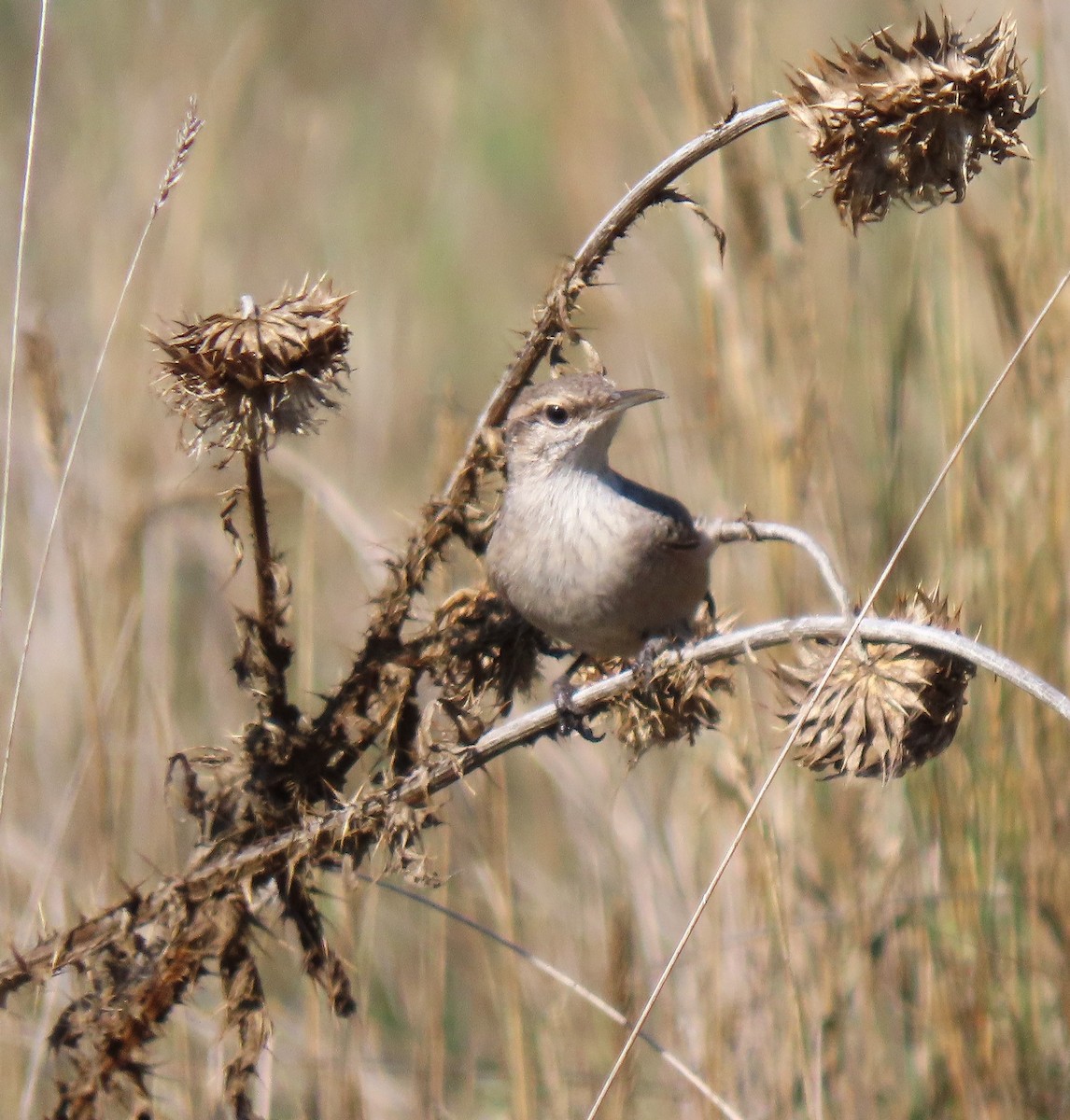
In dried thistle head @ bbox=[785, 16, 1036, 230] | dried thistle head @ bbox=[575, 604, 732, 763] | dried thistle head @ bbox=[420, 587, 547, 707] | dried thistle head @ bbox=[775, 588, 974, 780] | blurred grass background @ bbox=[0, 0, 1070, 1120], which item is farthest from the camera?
blurred grass background @ bbox=[0, 0, 1070, 1120]

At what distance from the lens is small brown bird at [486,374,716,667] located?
333cm

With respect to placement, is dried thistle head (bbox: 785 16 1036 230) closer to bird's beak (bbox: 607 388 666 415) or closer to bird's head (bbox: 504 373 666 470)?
bird's beak (bbox: 607 388 666 415)

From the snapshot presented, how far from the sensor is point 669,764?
4996mm

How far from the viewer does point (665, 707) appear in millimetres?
2430

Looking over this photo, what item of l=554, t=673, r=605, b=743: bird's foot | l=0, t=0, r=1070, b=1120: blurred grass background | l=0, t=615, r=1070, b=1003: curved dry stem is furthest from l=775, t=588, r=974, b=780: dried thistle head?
l=0, t=0, r=1070, b=1120: blurred grass background

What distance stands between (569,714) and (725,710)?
2.95ft

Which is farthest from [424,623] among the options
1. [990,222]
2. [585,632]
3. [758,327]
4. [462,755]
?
[990,222]

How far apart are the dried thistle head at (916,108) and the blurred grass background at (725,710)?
0.61m

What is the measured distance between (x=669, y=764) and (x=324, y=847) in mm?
2855

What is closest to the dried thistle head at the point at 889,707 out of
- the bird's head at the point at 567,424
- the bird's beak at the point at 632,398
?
the bird's beak at the point at 632,398

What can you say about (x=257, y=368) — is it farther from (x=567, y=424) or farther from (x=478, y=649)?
(x=567, y=424)

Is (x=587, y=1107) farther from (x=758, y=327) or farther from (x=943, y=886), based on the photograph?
(x=758, y=327)

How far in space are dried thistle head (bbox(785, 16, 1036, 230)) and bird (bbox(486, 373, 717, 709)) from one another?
1305 mm

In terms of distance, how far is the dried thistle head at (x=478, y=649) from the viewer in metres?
A: 2.54
